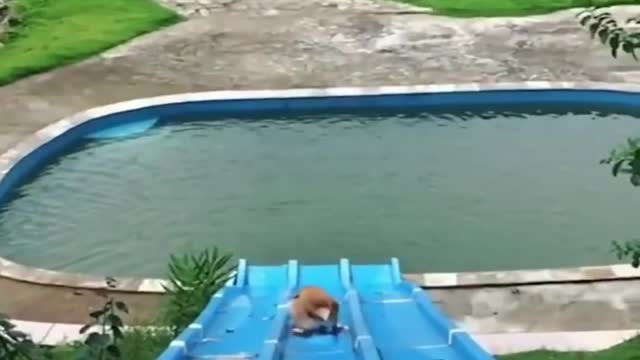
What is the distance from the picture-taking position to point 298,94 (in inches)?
367

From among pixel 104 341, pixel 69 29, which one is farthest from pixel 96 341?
pixel 69 29

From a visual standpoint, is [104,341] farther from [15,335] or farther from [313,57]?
[313,57]

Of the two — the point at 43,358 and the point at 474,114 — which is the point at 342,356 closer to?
the point at 43,358

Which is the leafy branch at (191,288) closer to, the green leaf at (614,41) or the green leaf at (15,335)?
the green leaf at (614,41)

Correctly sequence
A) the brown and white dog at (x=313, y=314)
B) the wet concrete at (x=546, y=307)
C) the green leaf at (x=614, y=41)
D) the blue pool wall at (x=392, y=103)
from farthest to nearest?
the blue pool wall at (x=392, y=103) → the wet concrete at (x=546, y=307) → the brown and white dog at (x=313, y=314) → the green leaf at (x=614, y=41)

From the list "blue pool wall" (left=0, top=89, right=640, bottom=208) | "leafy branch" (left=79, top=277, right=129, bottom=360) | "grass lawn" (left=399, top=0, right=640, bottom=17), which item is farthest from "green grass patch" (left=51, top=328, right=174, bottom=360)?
"grass lawn" (left=399, top=0, right=640, bottom=17)

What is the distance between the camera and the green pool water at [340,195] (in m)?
7.07

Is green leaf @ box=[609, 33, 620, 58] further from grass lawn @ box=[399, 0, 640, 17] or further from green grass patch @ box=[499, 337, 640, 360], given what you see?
grass lawn @ box=[399, 0, 640, 17]

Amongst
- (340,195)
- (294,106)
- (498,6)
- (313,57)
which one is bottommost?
(340,195)

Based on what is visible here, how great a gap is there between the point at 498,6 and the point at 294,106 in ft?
11.6

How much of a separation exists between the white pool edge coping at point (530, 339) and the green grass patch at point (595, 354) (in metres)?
0.09

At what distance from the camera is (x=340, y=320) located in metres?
4.23

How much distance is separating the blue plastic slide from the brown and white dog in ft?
0.12

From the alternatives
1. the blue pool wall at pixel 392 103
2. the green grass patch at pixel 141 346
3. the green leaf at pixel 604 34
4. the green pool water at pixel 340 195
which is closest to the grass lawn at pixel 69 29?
the blue pool wall at pixel 392 103
